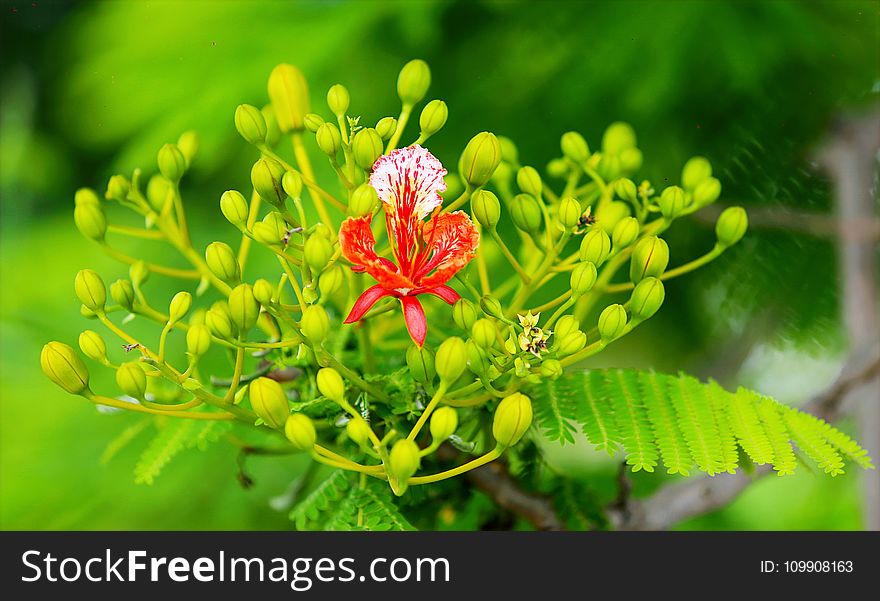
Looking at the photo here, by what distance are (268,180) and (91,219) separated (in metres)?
0.16

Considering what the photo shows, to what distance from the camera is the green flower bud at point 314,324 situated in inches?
17.1

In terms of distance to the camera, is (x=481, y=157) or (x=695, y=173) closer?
(x=481, y=157)

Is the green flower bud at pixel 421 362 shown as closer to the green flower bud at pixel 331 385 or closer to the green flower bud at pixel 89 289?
the green flower bud at pixel 331 385

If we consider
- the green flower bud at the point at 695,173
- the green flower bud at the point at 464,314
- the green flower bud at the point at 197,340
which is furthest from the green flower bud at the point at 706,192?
the green flower bud at the point at 197,340

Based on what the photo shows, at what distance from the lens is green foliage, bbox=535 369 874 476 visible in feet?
1.75

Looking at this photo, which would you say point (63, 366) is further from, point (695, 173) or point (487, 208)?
point (695, 173)

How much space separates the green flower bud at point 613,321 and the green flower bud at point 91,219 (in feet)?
1.05

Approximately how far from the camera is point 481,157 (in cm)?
47

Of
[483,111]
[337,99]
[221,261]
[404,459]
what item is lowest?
[404,459]

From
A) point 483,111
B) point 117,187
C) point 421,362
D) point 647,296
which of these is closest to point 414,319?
point 421,362

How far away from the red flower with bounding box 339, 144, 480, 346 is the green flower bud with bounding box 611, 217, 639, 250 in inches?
3.4

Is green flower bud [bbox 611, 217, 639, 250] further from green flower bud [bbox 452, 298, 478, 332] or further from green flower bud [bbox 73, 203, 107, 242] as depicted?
green flower bud [bbox 73, 203, 107, 242]

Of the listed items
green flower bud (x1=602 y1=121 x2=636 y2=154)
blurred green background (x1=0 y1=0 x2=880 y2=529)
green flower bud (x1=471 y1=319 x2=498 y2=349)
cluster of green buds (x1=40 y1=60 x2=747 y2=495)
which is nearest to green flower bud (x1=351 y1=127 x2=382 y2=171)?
cluster of green buds (x1=40 y1=60 x2=747 y2=495)

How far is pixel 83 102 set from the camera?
1248mm
